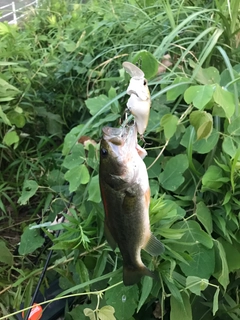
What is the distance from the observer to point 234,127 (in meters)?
0.85

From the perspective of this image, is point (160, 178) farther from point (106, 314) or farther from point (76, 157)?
point (106, 314)

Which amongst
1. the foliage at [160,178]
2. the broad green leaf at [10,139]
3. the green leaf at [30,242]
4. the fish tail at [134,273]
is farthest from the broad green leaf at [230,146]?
the broad green leaf at [10,139]

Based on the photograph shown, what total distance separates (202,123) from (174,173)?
5.7 inches

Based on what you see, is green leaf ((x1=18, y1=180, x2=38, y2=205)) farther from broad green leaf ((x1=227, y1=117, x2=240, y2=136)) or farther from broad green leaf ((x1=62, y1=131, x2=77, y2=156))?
broad green leaf ((x1=227, y1=117, x2=240, y2=136))

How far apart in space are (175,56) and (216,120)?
0.36m

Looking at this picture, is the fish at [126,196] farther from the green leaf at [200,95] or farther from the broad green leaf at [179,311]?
the green leaf at [200,95]

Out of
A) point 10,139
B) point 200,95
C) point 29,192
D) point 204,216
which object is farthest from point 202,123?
point 10,139

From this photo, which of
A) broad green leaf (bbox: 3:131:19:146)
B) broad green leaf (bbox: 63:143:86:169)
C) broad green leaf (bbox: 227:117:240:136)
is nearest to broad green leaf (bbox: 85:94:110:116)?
broad green leaf (bbox: 63:143:86:169)

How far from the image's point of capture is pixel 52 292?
1.14 metres

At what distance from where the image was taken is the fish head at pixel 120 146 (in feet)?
1.74

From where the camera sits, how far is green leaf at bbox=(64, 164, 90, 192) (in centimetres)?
87

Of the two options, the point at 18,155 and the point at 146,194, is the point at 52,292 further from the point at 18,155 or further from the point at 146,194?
the point at 146,194

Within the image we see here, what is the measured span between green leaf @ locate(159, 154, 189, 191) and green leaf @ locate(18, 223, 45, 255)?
404mm

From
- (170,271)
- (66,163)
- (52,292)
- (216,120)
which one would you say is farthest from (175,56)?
(52,292)
